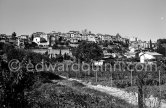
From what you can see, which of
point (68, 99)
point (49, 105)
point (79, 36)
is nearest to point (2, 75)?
point (49, 105)

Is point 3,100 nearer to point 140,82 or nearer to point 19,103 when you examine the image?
point 19,103

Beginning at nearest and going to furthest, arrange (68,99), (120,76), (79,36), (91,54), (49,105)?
(49,105) < (68,99) < (120,76) < (91,54) < (79,36)

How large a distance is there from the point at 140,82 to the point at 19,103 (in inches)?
146

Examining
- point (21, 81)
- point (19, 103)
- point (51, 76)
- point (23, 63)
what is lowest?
point (51, 76)

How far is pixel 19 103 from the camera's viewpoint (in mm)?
6191

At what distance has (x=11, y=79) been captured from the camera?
635 centimetres

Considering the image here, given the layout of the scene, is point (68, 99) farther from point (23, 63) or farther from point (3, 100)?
point (3, 100)

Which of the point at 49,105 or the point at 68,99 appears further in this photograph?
the point at 68,99

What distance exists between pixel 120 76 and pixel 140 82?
18.6 m

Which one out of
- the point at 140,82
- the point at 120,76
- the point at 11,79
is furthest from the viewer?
the point at 120,76

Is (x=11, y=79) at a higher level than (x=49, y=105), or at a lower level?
higher

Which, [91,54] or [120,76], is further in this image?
[91,54]

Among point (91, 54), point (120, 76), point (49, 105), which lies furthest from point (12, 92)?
point (91, 54)

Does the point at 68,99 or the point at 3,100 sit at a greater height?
the point at 3,100
